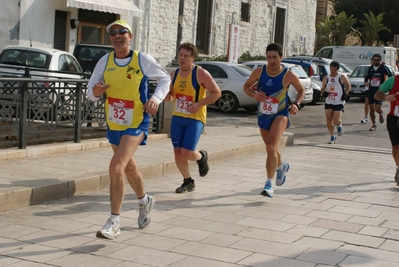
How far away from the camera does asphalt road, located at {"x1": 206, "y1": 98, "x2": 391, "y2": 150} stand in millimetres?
16875

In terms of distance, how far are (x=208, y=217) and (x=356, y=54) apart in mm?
31026

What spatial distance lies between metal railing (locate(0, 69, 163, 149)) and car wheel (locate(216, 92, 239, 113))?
9547 mm

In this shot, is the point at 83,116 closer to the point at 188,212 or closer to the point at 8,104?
the point at 8,104

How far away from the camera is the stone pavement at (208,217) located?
5957 mm

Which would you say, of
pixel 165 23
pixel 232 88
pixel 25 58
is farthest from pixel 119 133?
pixel 165 23

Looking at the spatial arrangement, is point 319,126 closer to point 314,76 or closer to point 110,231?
point 314,76

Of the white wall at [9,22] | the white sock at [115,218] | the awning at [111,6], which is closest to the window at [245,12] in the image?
the awning at [111,6]

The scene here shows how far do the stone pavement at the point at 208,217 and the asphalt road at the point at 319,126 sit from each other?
16.0 feet

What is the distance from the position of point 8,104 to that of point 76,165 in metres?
1.34

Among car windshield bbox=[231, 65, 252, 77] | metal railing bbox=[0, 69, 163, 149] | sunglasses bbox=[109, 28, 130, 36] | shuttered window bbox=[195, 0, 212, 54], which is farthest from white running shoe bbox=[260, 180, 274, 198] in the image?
shuttered window bbox=[195, 0, 212, 54]

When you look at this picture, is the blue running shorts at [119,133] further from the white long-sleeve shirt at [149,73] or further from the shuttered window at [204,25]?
the shuttered window at [204,25]

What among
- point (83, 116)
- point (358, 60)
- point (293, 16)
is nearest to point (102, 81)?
point (83, 116)

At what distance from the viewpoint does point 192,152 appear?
28.7 feet

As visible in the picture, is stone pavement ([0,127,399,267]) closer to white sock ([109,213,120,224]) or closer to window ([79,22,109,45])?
white sock ([109,213,120,224])
